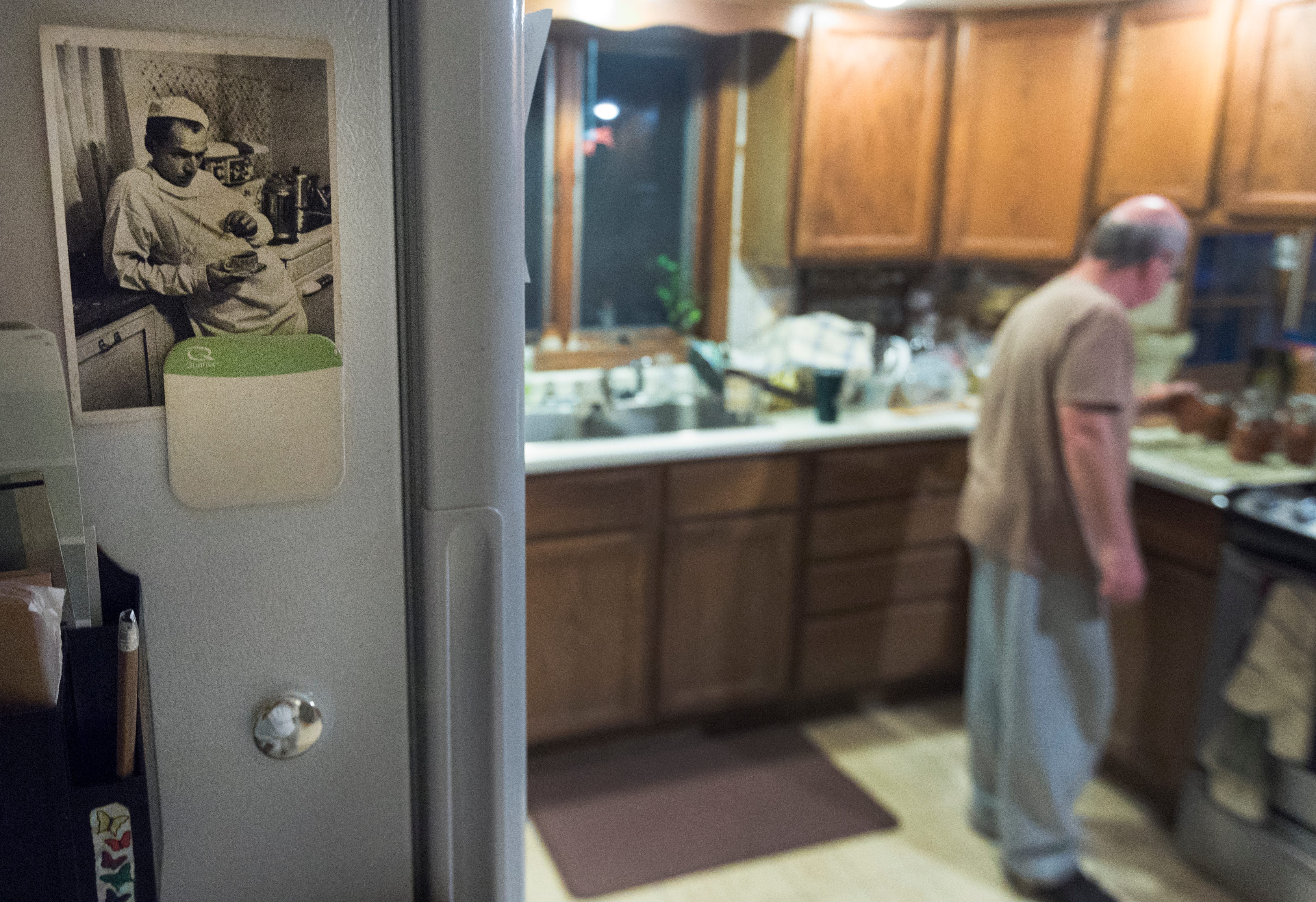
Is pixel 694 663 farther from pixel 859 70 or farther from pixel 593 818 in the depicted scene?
pixel 859 70

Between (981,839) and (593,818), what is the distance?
2.95ft

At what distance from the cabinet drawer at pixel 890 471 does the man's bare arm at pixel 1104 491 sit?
74 centimetres

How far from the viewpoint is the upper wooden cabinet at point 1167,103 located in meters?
2.61

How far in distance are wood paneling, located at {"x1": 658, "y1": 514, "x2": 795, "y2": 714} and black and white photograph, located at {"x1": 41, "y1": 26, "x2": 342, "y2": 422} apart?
2.05m

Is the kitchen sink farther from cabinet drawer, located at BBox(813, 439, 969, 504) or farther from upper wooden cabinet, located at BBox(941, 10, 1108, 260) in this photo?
upper wooden cabinet, located at BBox(941, 10, 1108, 260)

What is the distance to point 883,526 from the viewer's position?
2.92m

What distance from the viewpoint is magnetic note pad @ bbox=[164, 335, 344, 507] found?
660mm

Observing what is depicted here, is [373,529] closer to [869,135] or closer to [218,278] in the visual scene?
[218,278]

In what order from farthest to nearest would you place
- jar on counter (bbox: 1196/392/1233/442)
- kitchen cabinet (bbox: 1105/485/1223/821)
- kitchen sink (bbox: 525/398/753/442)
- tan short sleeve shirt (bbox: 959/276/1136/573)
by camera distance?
kitchen sink (bbox: 525/398/753/442)
jar on counter (bbox: 1196/392/1233/442)
kitchen cabinet (bbox: 1105/485/1223/821)
tan short sleeve shirt (bbox: 959/276/1136/573)

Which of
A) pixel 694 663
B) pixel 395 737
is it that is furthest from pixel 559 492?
pixel 395 737

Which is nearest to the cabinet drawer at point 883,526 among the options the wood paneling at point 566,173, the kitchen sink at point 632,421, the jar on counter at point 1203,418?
the kitchen sink at point 632,421

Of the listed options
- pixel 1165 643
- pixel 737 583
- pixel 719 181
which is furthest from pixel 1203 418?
pixel 719 181

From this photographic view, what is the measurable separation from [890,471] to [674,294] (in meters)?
0.83

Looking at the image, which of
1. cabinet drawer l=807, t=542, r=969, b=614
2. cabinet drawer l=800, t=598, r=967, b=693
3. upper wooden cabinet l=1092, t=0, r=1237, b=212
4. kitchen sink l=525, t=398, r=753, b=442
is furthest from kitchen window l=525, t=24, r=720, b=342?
upper wooden cabinet l=1092, t=0, r=1237, b=212
